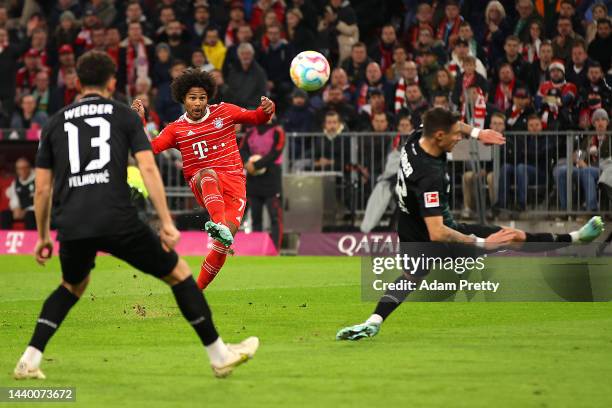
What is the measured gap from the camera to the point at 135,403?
786 cm

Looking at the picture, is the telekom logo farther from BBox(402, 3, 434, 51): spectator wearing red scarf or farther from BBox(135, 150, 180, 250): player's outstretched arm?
BBox(135, 150, 180, 250): player's outstretched arm

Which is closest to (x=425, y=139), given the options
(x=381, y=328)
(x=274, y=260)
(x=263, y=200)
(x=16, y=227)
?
(x=381, y=328)

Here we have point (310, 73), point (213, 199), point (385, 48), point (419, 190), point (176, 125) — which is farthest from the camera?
point (385, 48)

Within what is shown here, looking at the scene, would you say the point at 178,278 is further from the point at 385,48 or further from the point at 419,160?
the point at 385,48

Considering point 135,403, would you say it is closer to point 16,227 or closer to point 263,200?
point 263,200

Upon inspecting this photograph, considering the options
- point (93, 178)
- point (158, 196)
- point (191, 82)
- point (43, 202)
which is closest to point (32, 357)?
point (43, 202)

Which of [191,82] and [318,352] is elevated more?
[191,82]

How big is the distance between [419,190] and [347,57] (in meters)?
14.4

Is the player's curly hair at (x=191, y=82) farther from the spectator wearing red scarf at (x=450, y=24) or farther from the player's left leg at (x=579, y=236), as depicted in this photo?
the spectator wearing red scarf at (x=450, y=24)

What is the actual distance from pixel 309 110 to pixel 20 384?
50.9ft

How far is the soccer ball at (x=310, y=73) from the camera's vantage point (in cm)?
1636

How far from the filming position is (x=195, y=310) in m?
8.51

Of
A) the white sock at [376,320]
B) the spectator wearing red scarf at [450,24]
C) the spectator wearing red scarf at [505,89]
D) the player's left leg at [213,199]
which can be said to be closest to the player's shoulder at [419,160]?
the white sock at [376,320]

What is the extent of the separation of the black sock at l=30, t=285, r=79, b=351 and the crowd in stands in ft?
38.5
